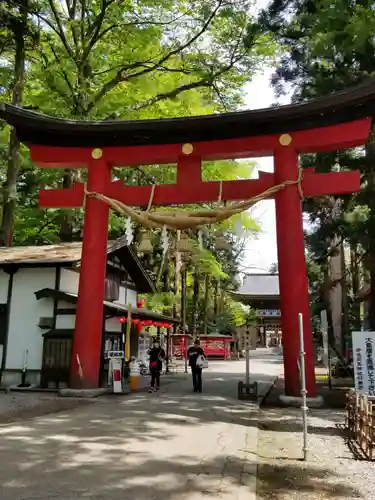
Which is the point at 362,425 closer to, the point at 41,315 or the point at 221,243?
the point at 221,243

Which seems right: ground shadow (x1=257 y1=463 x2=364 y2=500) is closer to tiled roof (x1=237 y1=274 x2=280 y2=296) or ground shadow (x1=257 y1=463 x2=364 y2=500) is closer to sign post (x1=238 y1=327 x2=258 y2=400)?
sign post (x1=238 y1=327 x2=258 y2=400)

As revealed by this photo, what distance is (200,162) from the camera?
40.3 ft

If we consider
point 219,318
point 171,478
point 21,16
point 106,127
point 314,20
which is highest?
point 21,16

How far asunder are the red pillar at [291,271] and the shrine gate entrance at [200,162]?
0.02m

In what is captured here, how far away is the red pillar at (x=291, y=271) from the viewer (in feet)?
35.1

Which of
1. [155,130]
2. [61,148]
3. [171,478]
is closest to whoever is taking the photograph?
[171,478]

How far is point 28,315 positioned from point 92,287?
388cm

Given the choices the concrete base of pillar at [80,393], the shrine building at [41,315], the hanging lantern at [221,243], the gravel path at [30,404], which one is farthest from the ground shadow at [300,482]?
the shrine building at [41,315]

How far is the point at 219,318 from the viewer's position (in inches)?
1721

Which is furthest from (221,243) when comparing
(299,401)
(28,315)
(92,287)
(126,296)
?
(126,296)

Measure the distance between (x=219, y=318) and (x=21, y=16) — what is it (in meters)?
32.4

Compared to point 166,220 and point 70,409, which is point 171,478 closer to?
point 70,409

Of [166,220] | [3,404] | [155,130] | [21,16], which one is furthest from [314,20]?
[3,404]

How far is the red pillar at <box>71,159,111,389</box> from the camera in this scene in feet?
39.0
